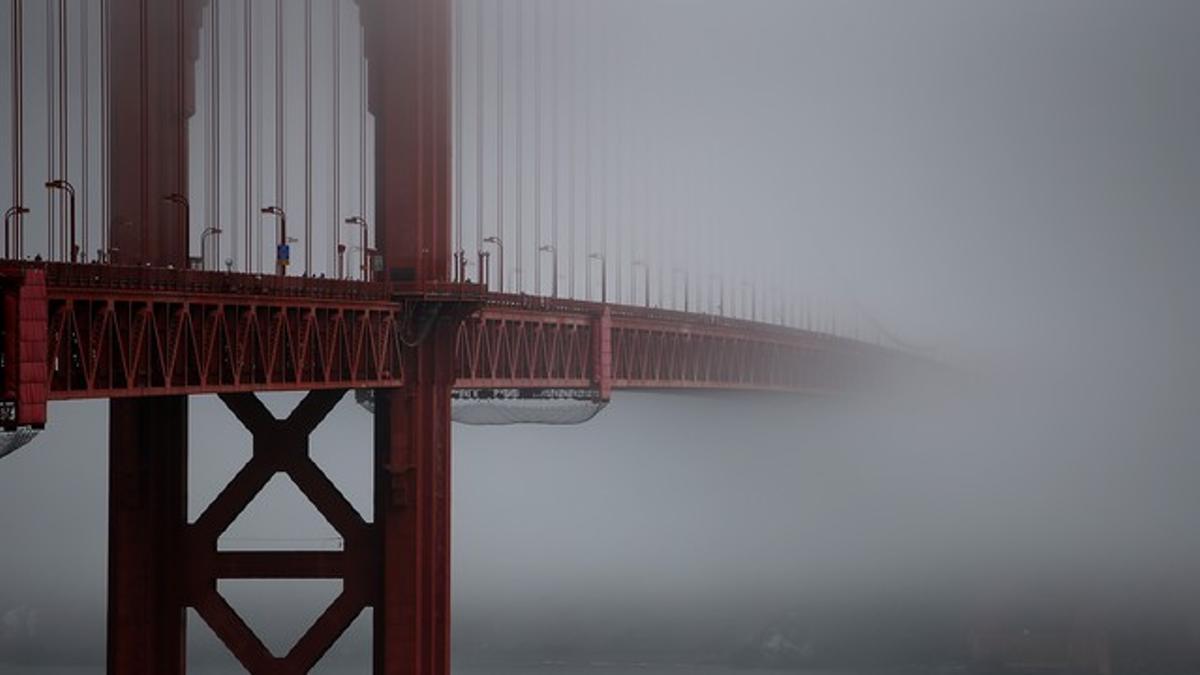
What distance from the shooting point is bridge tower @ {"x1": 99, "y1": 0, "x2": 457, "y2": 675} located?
138ft

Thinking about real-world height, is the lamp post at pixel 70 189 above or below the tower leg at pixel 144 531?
above

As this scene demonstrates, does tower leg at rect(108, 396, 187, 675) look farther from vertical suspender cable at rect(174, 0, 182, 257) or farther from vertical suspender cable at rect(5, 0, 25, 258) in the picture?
vertical suspender cable at rect(5, 0, 25, 258)

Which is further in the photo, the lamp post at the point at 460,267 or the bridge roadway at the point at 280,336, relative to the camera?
the lamp post at the point at 460,267

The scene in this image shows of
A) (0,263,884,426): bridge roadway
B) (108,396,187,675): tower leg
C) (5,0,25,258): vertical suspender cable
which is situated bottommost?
(108,396,187,675): tower leg

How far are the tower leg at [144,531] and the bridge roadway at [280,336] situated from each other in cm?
308

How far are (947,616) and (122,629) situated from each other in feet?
228

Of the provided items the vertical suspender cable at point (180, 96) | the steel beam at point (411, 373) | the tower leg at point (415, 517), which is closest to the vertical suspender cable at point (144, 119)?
the vertical suspender cable at point (180, 96)

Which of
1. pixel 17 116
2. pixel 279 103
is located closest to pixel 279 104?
Result: pixel 279 103

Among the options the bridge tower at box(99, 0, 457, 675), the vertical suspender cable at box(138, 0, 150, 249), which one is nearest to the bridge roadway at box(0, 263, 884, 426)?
the bridge tower at box(99, 0, 457, 675)

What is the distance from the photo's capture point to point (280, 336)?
37312 mm

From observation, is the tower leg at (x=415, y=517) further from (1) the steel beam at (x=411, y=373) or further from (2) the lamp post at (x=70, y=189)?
(2) the lamp post at (x=70, y=189)

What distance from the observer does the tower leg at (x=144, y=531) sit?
41.9 meters

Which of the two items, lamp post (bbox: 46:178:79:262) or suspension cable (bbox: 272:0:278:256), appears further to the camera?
suspension cable (bbox: 272:0:278:256)

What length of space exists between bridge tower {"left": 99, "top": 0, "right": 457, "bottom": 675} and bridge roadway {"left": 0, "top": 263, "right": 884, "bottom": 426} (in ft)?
2.91
